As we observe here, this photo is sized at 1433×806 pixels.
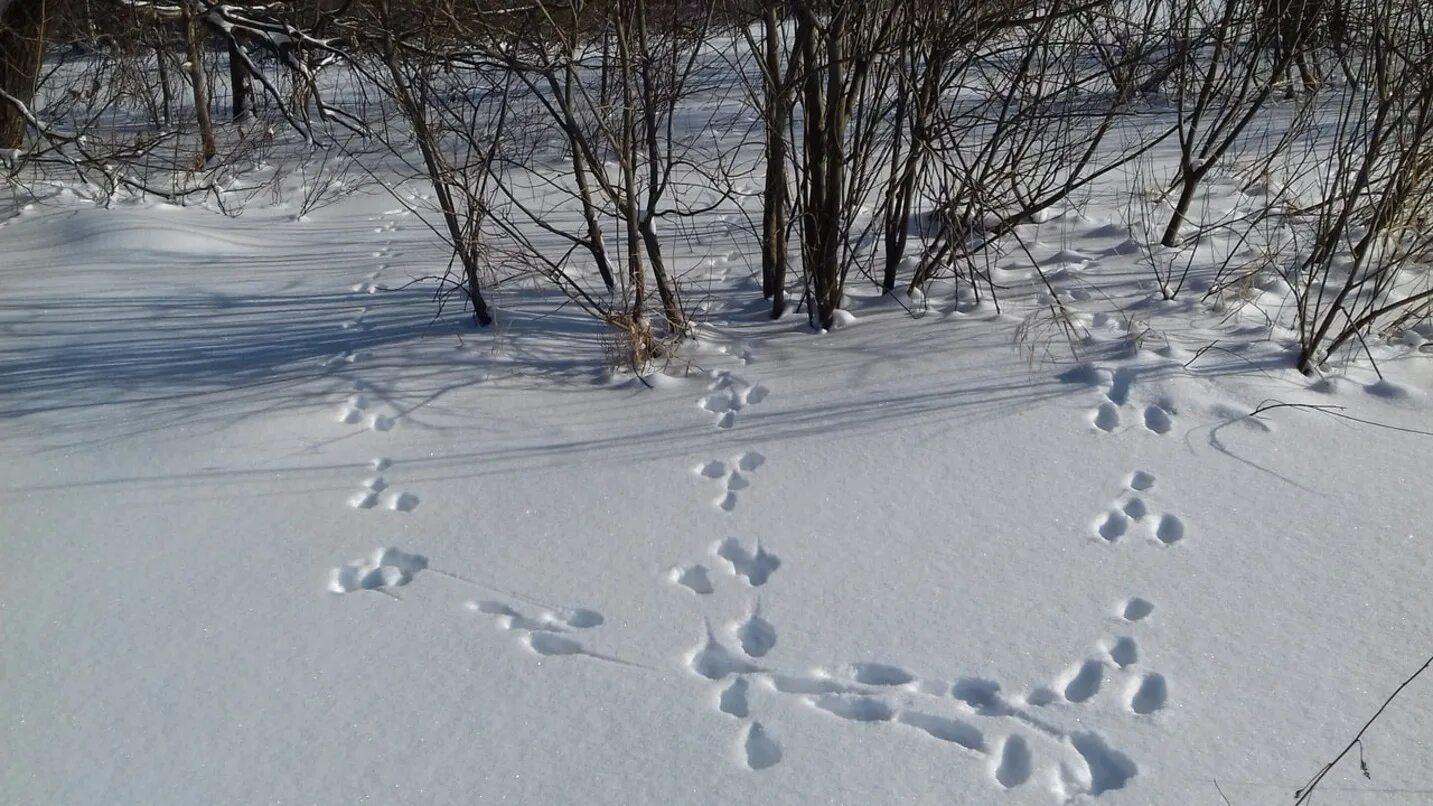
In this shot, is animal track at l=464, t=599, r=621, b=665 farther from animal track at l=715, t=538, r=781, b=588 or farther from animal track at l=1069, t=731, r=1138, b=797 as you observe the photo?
animal track at l=1069, t=731, r=1138, b=797

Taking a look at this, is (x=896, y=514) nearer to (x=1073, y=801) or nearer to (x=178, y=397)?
(x=1073, y=801)

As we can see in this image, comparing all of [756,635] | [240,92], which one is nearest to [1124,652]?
[756,635]

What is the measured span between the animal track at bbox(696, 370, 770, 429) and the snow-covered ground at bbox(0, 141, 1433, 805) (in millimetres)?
19

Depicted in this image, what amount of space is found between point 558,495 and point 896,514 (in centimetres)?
104

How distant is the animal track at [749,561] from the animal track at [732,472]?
22cm

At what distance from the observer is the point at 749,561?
2.82 m

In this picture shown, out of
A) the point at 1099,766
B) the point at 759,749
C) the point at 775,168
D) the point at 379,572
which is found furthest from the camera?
the point at 775,168

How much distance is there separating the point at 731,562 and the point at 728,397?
994 mm

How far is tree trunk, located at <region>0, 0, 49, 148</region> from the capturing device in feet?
25.0

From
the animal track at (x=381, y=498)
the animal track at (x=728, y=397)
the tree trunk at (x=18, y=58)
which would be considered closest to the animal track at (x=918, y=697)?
the animal track at (x=381, y=498)

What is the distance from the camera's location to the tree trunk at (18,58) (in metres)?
7.61

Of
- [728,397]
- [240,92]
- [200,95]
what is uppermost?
[240,92]

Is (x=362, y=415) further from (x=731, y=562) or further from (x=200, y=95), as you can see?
(x=200, y=95)

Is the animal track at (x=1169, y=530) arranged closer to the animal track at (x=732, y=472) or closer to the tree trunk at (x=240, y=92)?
the animal track at (x=732, y=472)
